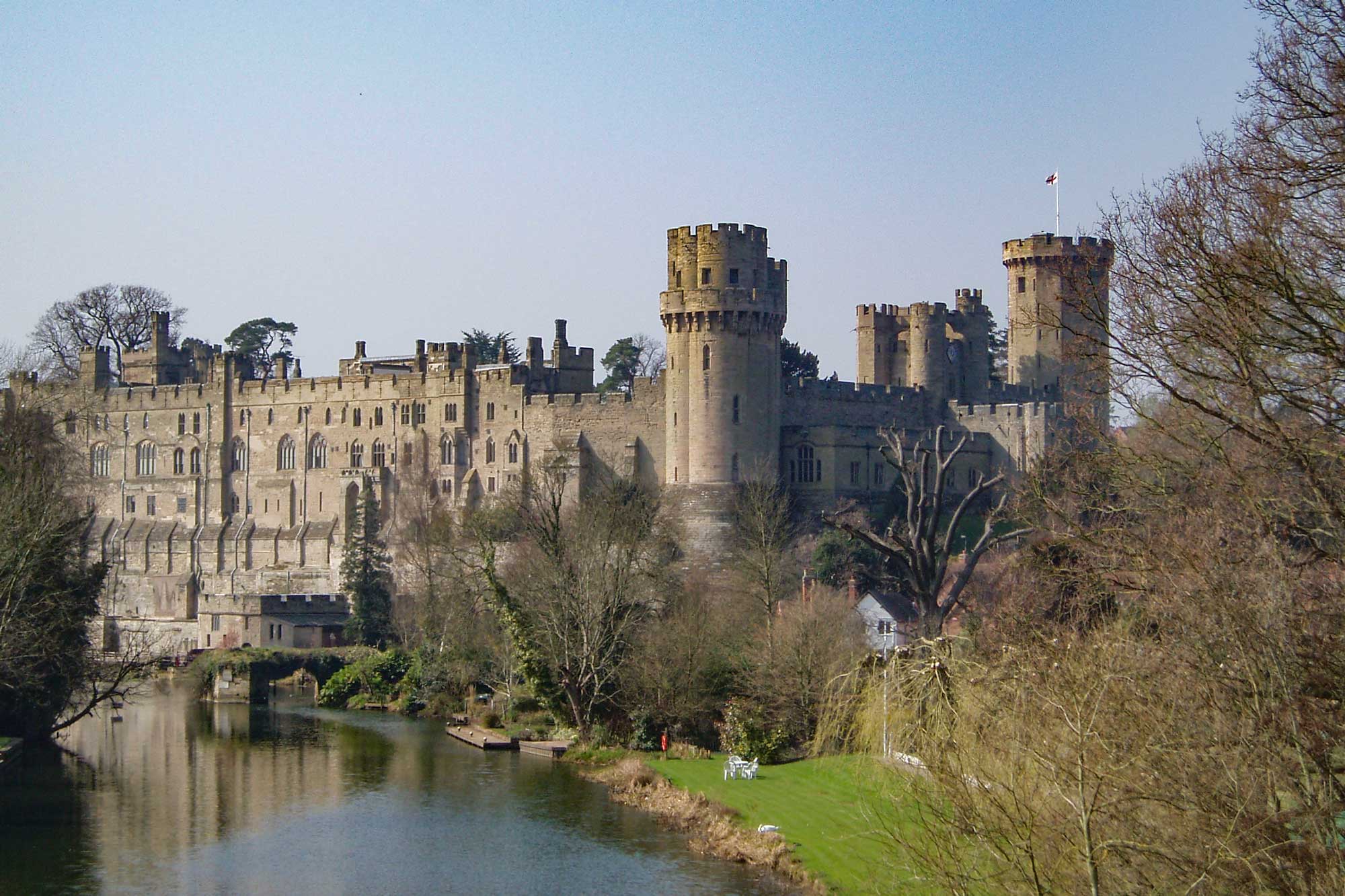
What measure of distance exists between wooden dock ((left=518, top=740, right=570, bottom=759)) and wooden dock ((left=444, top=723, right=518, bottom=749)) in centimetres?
27

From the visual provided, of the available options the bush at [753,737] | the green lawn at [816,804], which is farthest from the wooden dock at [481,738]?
the bush at [753,737]

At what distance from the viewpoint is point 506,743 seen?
33812mm

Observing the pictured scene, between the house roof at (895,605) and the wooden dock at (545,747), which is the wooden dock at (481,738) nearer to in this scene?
the wooden dock at (545,747)

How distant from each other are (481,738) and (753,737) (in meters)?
7.81

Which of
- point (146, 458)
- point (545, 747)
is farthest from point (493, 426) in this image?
point (545, 747)

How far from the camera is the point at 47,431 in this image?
118 feet

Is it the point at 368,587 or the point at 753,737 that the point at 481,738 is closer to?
the point at 753,737

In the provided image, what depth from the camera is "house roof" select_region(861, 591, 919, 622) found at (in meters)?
39.2

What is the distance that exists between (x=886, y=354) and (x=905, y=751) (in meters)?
48.6

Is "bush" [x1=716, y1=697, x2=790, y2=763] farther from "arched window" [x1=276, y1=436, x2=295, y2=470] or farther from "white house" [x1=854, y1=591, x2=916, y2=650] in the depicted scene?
"arched window" [x1=276, y1=436, x2=295, y2=470]

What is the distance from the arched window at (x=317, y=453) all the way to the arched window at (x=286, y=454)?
82 cm

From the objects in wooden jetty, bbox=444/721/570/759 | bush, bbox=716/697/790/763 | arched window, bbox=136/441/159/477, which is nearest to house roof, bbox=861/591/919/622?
wooden jetty, bbox=444/721/570/759

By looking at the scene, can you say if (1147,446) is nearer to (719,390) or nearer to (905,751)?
(905,751)

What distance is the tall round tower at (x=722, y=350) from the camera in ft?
172
